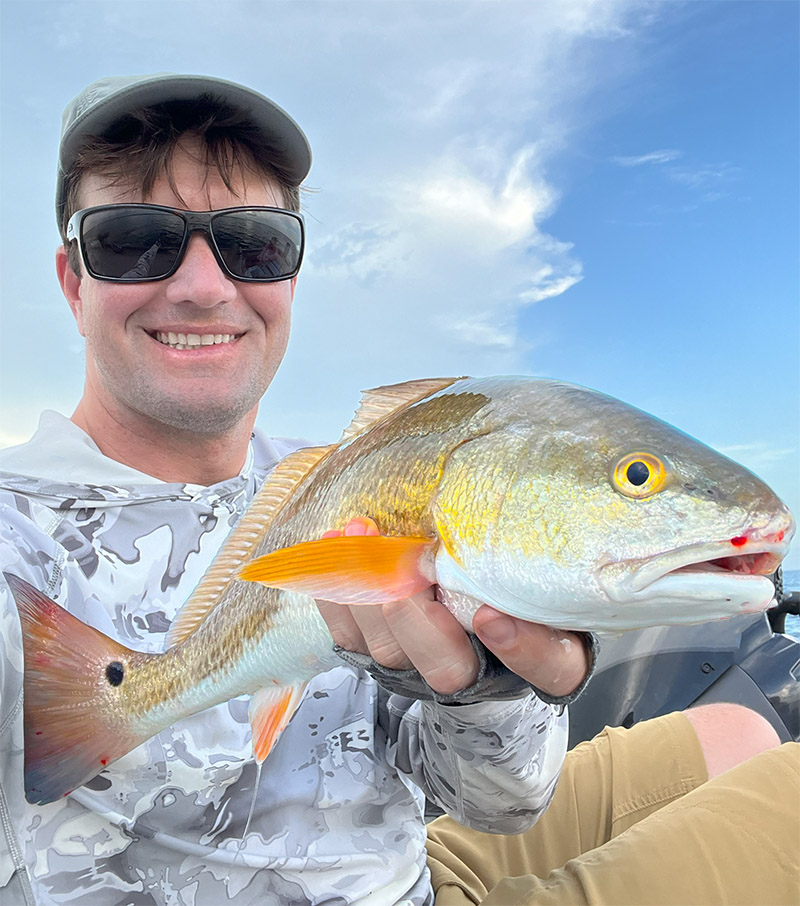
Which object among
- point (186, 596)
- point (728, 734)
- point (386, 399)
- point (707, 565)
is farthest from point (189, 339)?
A: point (728, 734)

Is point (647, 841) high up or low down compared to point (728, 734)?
down

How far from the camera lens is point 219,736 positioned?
2.21m

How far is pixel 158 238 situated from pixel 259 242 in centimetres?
36

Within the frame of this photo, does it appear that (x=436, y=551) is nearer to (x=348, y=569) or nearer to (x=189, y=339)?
(x=348, y=569)

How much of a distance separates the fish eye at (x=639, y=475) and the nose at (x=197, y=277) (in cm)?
177

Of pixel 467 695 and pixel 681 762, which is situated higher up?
pixel 467 695

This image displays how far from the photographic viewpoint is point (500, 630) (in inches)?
62.8

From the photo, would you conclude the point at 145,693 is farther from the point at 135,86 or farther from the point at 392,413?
the point at 135,86

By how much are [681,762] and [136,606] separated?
7.09 ft

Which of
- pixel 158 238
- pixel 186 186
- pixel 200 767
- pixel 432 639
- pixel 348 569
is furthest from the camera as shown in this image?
pixel 186 186

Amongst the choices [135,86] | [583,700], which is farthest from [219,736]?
[583,700]

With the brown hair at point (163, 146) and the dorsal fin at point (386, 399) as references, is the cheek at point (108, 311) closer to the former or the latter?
the brown hair at point (163, 146)

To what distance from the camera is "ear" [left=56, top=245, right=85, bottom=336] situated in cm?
303

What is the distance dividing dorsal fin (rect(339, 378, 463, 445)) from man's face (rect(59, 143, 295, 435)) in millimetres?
960
